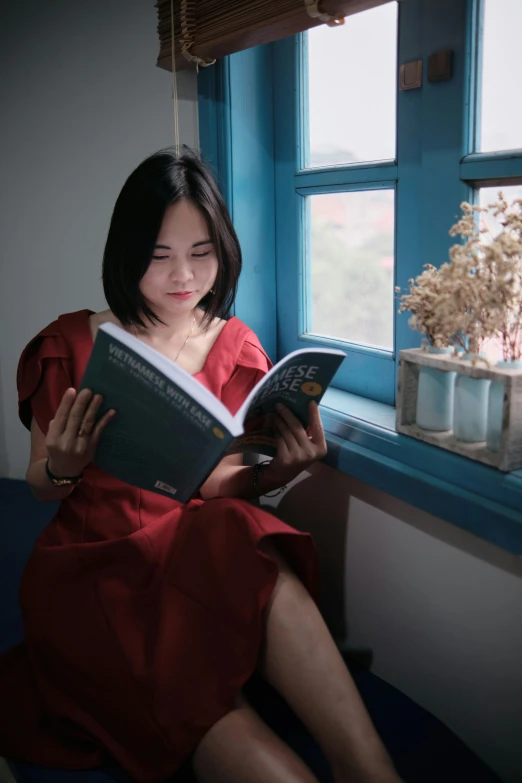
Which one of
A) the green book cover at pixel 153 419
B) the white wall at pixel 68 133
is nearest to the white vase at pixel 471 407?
the green book cover at pixel 153 419

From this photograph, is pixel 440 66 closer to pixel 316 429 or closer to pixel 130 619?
pixel 316 429

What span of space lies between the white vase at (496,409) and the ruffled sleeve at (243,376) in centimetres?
46

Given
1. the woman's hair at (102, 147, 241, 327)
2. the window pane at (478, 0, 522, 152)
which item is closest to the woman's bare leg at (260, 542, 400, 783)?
the woman's hair at (102, 147, 241, 327)

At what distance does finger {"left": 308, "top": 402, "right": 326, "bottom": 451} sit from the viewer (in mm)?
1199

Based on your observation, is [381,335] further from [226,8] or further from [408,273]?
[226,8]

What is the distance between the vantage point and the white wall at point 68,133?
180 centimetres

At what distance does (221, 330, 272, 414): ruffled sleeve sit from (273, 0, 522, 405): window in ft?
0.90

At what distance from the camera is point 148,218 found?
1.23 meters

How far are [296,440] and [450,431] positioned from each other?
0.25 metres

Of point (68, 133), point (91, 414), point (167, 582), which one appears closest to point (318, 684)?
point (167, 582)

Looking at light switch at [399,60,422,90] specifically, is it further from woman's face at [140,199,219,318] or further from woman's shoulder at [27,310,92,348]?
woman's shoulder at [27,310,92,348]

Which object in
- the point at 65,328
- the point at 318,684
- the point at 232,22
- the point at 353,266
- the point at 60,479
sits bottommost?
the point at 318,684

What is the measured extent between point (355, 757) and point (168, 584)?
1.18 ft

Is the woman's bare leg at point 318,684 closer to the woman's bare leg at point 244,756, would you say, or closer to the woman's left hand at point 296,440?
the woman's bare leg at point 244,756
